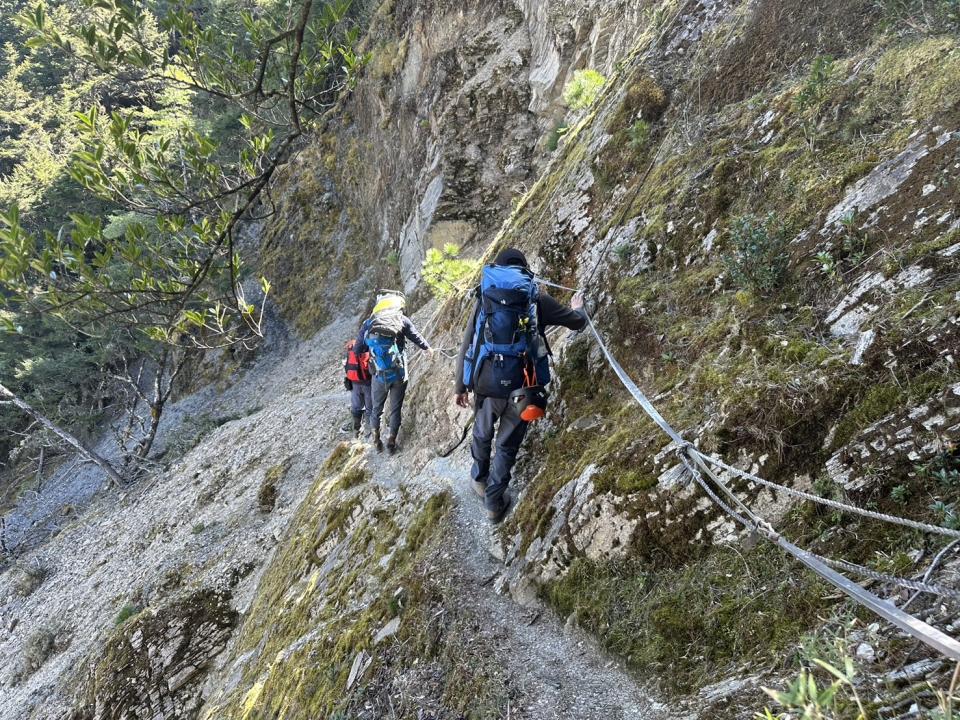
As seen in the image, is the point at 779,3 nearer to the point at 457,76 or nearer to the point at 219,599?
the point at 219,599

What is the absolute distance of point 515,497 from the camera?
5770mm

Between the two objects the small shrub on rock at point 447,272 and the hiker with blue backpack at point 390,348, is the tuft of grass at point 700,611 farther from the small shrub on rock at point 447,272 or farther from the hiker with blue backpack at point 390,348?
the small shrub on rock at point 447,272

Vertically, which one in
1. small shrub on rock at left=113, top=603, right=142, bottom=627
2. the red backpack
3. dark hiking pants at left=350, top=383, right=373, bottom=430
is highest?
the red backpack

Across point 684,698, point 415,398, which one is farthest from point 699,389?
point 415,398

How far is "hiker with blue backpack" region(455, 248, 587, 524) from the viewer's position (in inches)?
209

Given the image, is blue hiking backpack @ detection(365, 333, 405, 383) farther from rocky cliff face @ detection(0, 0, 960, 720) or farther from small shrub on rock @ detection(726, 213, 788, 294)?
small shrub on rock @ detection(726, 213, 788, 294)

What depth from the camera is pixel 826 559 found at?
120 inches

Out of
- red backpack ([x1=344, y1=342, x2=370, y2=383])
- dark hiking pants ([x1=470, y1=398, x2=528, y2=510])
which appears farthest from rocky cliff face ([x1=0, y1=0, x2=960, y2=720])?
red backpack ([x1=344, y1=342, x2=370, y2=383])

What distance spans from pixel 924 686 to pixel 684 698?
1331mm

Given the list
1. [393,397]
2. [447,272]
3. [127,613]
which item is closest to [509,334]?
[393,397]

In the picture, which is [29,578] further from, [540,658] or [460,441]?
[540,658]

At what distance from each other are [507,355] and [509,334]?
20 cm

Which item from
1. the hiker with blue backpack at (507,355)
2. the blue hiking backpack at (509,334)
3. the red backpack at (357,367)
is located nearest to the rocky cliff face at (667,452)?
the hiker with blue backpack at (507,355)

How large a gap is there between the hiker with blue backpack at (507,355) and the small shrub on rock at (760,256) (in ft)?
4.93
